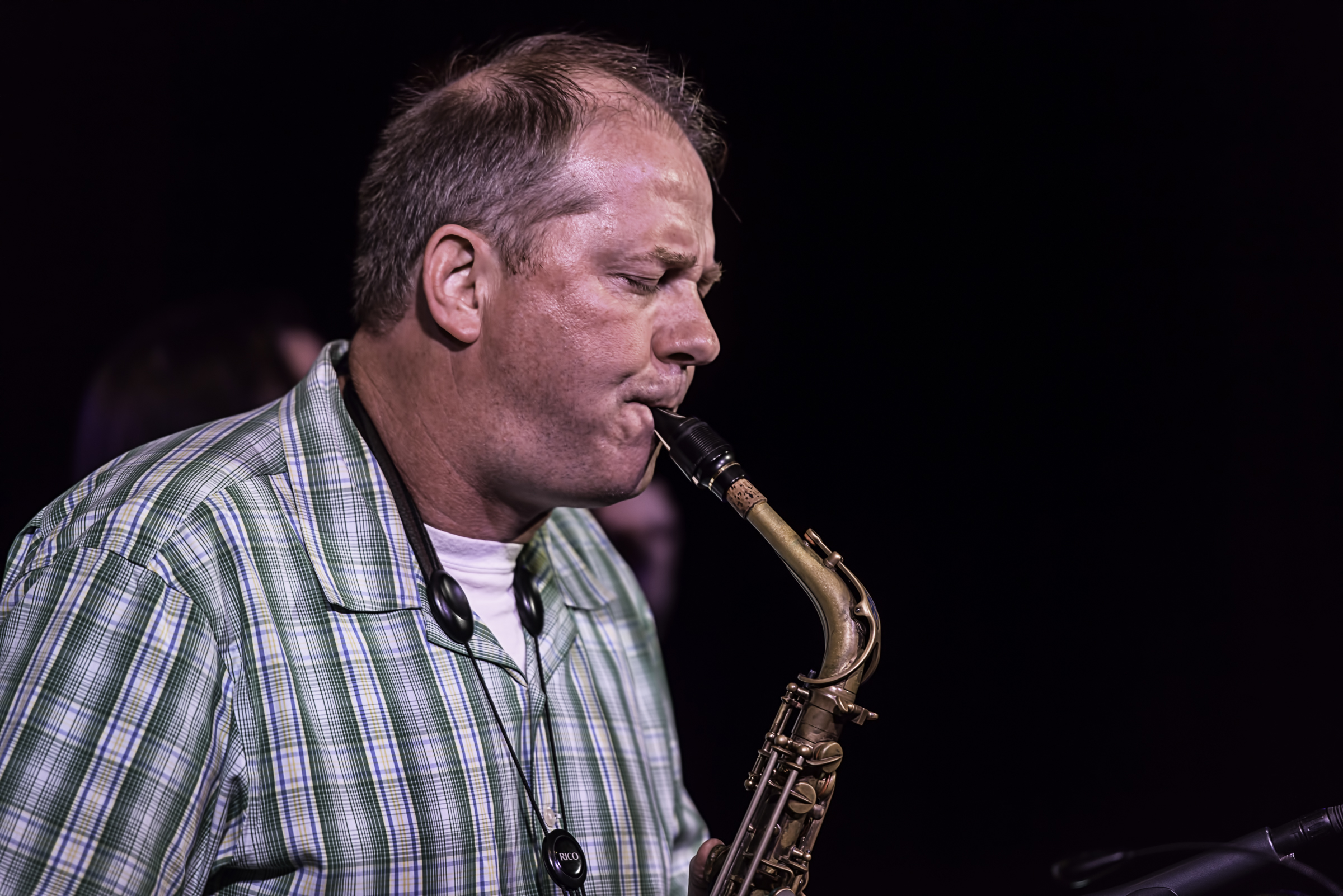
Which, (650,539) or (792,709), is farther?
(650,539)

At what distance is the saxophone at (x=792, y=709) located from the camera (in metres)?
1.69

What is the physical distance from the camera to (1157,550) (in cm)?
285

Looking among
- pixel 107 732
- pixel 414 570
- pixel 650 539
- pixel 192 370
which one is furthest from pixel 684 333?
pixel 192 370

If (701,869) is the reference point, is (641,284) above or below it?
above

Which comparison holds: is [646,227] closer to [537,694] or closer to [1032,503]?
[537,694]

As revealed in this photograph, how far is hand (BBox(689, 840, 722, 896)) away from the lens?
1.76 meters

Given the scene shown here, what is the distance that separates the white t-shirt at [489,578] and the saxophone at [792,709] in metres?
0.34

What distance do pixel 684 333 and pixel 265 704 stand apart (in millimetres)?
802

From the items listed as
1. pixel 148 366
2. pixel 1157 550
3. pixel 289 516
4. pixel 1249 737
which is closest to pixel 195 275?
pixel 148 366

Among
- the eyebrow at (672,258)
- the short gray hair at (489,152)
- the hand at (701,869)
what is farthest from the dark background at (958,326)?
the eyebrow at (672,258)

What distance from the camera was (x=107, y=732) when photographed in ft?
4.39

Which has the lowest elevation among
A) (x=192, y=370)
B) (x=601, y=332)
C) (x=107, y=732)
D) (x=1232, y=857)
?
(x=107, y=732)

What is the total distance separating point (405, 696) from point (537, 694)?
0.81ft

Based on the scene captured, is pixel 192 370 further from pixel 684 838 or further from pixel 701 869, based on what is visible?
pixel 701 869
